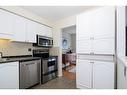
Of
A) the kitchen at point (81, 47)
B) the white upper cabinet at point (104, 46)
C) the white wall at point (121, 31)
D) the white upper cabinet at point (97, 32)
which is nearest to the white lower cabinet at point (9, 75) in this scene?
the kitchen at point (81, 47)

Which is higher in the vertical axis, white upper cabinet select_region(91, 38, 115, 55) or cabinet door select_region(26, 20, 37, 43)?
cabinet door select_region(26, 20, 37, 43)

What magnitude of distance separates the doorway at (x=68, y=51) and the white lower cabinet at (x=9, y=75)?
3073mm

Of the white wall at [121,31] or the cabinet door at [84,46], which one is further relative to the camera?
the cabinet door at [84,46]

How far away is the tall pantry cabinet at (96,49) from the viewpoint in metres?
2.39

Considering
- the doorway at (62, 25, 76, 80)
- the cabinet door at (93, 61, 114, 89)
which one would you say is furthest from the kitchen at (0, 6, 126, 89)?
the doorway at (62, 25, 76, 80)

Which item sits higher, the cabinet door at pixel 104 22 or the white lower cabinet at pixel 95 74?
the cabinet door at pixel 104 22

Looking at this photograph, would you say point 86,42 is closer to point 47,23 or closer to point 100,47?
point 100,47

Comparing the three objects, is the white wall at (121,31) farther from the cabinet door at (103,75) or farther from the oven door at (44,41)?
the oven door at (44,41)

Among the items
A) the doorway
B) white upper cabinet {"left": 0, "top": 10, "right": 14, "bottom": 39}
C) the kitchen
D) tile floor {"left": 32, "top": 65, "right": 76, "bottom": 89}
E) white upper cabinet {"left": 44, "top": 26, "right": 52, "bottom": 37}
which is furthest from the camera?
the doorway

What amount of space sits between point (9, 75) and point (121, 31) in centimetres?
260

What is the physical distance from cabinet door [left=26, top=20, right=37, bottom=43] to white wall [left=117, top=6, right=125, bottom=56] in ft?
8.05

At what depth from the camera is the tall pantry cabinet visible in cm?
239

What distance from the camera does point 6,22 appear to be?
2592 mm

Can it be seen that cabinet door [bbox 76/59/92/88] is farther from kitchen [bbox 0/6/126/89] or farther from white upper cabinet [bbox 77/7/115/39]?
white upper cabinet [bbox 77/7/115/39]
